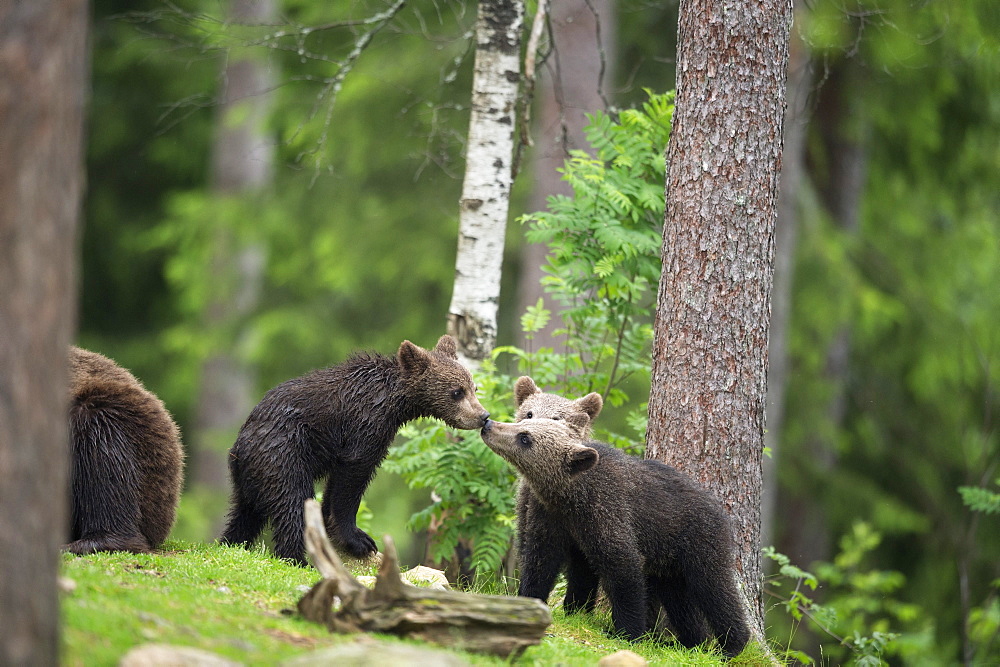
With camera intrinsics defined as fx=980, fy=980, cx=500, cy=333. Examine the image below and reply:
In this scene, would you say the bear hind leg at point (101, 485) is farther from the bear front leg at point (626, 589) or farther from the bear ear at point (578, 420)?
the bear ear at point (578, 420)

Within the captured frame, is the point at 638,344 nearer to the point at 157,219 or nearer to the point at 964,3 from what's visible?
the point at 964,3

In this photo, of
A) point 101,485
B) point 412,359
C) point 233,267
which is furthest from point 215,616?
point 233,267

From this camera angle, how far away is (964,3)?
11.6 meters

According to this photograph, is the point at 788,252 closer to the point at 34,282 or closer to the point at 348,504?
the point at 348,504

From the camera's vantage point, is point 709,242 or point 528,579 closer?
point 528,579

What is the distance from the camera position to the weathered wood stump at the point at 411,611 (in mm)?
5004

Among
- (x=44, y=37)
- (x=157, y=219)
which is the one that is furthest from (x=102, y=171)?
(x=44, y=37)

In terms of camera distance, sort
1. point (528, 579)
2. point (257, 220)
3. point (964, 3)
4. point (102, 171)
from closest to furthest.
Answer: point (528, 579), point (964, 3), point (257, 220), point (102, 171)

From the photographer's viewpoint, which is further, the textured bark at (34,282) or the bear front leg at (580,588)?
the bear front leg at (580,588)

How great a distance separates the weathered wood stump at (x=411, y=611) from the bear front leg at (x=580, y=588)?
6.91 feet

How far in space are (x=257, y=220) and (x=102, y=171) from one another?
728 cm

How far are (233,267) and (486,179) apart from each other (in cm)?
946

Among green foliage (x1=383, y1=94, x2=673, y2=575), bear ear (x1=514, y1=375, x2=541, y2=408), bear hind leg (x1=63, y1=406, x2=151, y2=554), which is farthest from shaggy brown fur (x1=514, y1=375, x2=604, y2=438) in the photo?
bear hind leg (x1=63, y1=406, x2=151, y2=554)

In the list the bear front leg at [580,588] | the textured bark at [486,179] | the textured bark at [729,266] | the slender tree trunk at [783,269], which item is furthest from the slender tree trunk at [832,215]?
the bear front leg at [580,588]
